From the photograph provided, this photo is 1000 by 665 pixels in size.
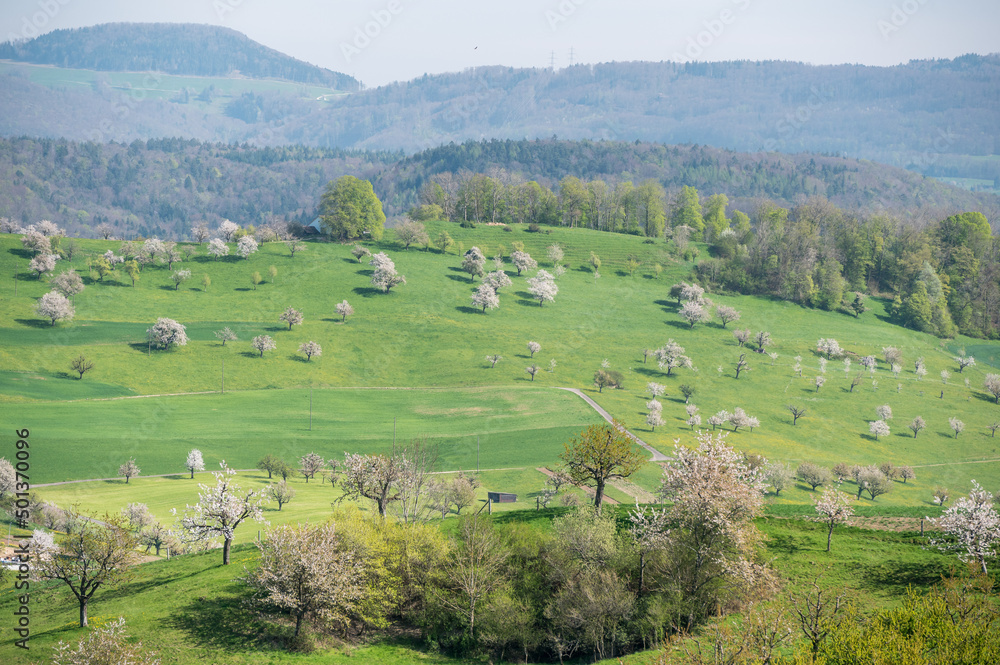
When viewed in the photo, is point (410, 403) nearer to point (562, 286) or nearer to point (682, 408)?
point (682, 408)

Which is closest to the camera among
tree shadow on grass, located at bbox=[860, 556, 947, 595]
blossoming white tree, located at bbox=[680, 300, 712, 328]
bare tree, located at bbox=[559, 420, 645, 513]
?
tree shadow on grass, located at bbox=[860, 556, 947, 595]

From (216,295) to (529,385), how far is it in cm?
7048

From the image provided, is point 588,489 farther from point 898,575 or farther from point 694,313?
point 694,313

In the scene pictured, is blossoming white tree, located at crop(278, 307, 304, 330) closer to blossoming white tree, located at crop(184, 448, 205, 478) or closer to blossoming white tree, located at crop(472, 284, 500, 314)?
blossoming white tree, located at crop(472, 284, 500, 314)

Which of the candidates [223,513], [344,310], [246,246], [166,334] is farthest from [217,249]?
[223,513]

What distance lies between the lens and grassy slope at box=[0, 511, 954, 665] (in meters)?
42.1

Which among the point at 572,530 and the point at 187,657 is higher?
the point at 572,530

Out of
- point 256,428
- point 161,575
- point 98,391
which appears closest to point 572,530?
point 161,575

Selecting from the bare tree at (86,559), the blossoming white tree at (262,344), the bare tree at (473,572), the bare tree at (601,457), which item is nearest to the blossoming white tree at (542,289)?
the blossoming white tree at (262,344)

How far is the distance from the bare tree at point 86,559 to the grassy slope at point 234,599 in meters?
1.92

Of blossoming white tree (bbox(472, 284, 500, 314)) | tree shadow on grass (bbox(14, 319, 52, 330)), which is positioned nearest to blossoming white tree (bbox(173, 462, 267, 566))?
tree shadow on grass (bbox(14, 319, 52, 330))

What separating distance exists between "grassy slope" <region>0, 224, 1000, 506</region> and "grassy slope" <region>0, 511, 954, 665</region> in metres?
39.6

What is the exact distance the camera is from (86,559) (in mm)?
45125

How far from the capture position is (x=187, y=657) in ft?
133
